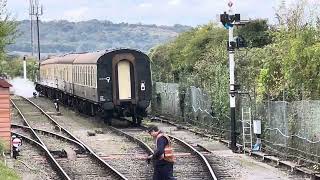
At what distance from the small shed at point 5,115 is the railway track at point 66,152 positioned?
4.16 ft

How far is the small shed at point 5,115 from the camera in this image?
21000 millimetres

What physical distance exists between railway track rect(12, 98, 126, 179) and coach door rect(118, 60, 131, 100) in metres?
3.03

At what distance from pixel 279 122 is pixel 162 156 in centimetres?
876

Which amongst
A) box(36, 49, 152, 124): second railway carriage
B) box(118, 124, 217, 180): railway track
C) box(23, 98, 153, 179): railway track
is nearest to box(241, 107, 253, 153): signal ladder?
box(118, 124, 217, 180): railway track

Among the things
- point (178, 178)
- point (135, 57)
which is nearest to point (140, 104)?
point (135, 57)

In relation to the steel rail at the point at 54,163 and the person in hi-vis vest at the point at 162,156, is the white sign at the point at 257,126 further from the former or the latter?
the person in hi-vis vest at the point at 162,156

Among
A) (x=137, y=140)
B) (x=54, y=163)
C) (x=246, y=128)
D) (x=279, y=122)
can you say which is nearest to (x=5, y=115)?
(x=54, y=163)

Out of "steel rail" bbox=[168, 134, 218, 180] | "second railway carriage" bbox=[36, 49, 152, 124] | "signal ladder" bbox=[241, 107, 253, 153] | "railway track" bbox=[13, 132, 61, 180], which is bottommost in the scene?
"railway track" bbox=[13, 132, 61, 180]

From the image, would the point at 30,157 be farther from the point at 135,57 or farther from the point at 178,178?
the point at 135,57

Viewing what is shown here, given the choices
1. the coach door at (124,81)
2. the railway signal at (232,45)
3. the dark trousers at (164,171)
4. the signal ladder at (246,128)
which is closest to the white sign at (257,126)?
the signal ladder at (246,128)

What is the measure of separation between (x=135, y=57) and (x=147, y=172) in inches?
506

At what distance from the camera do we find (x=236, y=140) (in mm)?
22719

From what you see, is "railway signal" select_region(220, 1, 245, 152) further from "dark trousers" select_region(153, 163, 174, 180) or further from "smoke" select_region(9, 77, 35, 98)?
"smoke" select_region(9, 77, 35, 98)

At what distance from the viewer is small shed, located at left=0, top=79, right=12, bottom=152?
21.0 metres
